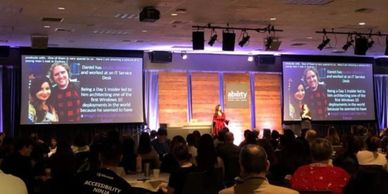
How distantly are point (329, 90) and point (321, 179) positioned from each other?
13.0 m

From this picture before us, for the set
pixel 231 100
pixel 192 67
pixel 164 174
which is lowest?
pixel 164 174

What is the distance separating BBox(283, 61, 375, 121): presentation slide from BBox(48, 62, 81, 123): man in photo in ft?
20.9

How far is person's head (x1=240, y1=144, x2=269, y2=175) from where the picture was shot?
3.11m

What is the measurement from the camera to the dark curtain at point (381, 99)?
1770 centimetres

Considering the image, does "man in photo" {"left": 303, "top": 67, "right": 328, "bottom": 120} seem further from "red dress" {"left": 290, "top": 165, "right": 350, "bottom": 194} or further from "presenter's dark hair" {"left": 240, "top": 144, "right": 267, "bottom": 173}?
"presenter's dark hair" {"left": 240, "top": 144, "right": 267, "bottom": 173}

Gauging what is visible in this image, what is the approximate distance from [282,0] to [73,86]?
7.27 metres

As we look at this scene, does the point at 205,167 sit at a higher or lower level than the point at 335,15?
lower

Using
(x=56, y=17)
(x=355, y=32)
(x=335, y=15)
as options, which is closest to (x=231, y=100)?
(x=355, y=32)

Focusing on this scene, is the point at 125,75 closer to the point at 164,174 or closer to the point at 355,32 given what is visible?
the point at 355,32

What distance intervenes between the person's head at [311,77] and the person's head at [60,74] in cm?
A: 730

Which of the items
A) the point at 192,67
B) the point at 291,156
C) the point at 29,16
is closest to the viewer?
the point at 291,156

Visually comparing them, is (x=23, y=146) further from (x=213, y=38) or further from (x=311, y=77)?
(x=311, y=77)

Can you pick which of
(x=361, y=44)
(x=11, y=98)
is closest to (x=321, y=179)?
(x=361, y=44)

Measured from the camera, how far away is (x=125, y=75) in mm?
14680
